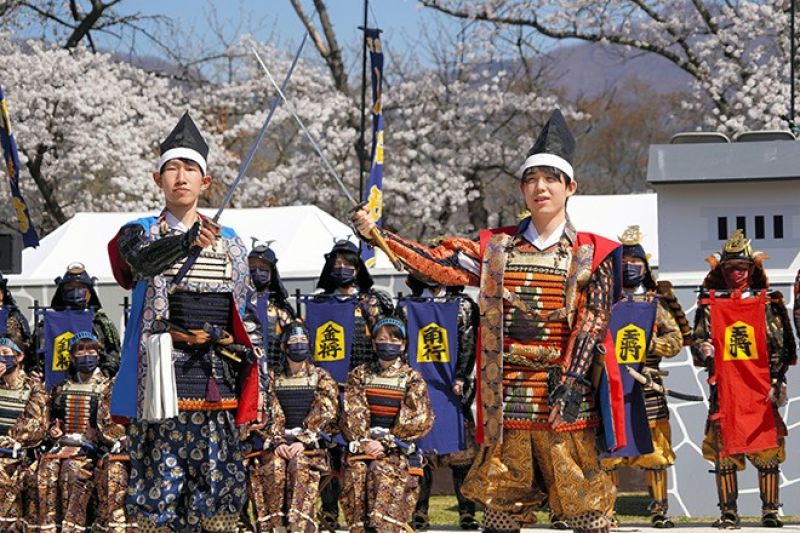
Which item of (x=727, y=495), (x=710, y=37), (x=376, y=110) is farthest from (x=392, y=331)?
(x=710, y=37)

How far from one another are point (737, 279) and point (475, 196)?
15.3 meters

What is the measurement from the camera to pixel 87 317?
9852 mm

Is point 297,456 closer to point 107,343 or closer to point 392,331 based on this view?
point 392,331

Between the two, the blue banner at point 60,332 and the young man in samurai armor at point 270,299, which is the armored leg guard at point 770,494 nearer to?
the young man in samurai armor at point 270,299

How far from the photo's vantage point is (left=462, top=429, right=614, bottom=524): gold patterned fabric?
5.88 m

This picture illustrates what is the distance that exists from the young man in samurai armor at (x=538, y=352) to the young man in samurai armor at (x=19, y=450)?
13.3ft

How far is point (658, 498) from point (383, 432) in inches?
85.7

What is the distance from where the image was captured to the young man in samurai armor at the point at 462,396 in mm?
9836

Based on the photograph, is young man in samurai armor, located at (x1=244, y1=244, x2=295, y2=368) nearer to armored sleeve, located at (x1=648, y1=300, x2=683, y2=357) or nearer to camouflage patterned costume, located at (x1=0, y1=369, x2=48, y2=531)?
camouflage patterned costume, located at (x1=0, y1=369, x2=48, y2=531)

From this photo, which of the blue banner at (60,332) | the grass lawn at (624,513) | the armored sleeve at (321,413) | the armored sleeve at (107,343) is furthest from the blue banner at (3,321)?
the grass lawn at (624,513)

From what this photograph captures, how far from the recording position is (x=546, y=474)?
5.97 metres

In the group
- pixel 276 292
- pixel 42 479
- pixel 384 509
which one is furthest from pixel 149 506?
pixel 276 292

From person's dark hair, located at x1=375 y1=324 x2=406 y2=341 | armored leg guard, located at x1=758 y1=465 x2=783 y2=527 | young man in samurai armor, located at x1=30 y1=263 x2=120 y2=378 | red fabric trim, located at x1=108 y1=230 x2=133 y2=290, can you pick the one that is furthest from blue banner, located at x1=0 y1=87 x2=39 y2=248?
red fabric trim, located at x1=108 y1=230 x2=133 y2=290

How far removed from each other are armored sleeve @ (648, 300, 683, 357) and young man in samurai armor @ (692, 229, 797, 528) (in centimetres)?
13
